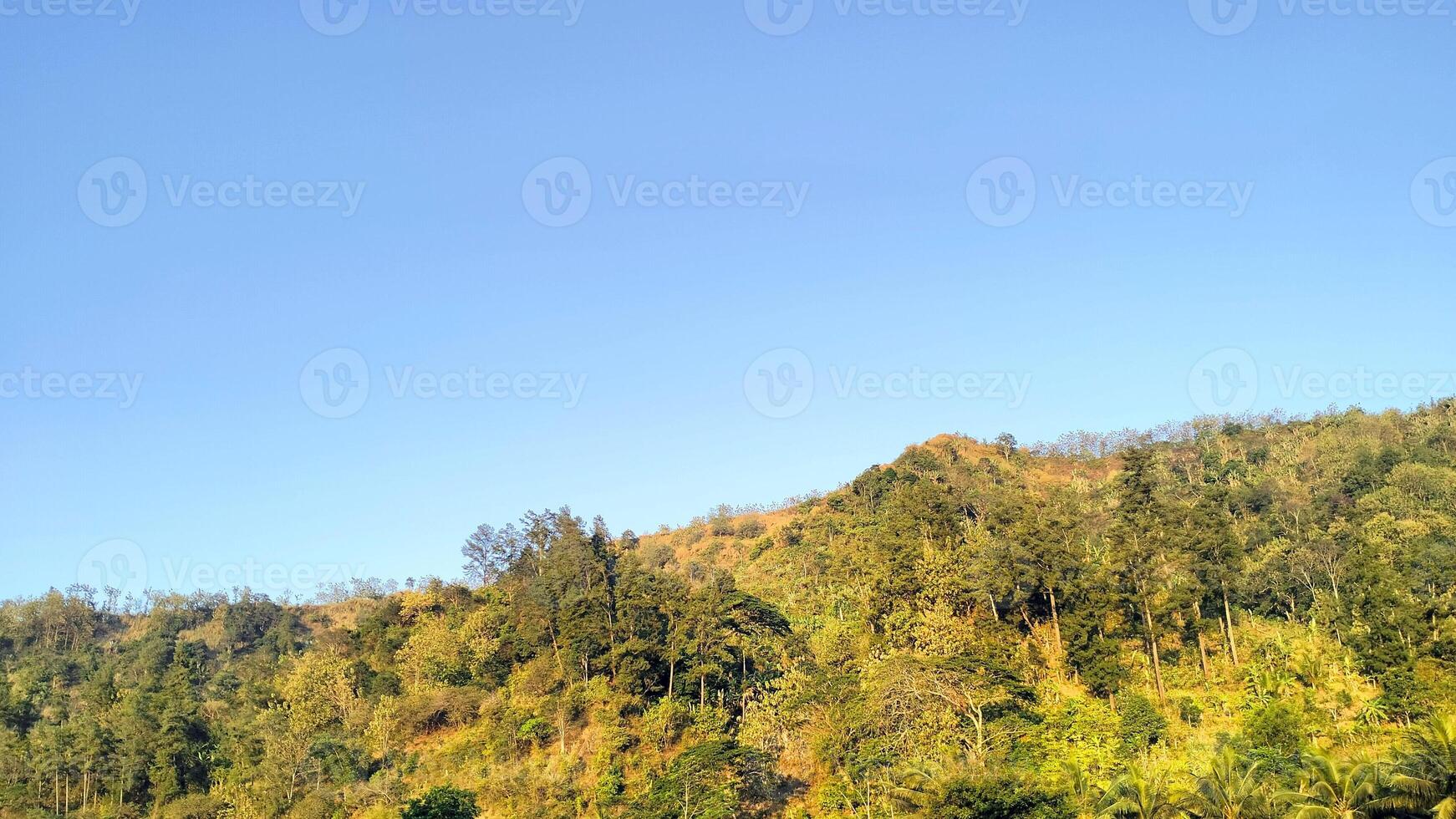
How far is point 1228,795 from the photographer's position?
31.0 m

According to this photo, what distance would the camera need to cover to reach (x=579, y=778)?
147ft

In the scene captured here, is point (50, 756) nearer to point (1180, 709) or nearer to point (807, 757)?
point (807, 757)

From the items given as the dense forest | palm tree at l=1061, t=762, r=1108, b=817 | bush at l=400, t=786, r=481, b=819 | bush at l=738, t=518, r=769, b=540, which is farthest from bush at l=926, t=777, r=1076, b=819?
bush at l=738, t=518, r=769, b=540

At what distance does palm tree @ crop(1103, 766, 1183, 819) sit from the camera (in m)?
32.0

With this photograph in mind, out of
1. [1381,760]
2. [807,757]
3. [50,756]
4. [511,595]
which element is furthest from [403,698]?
[1381,760]

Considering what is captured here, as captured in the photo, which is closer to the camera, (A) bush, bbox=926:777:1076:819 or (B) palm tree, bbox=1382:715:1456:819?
(B) palm tree, bbox=1382:715:1456:819

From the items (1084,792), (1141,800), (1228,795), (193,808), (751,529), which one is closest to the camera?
(1228,795)

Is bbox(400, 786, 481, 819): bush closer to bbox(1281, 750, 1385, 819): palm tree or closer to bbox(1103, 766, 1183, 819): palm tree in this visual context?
bbox(1103, 766, 1183, 819): palm tree

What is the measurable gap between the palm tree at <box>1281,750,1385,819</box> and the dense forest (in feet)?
0.33

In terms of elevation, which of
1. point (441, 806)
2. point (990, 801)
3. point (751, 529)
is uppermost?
→ point (751, 529)

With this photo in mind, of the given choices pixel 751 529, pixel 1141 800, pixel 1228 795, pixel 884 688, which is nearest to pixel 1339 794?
pixel 1228 795

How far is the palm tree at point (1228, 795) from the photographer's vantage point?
30.9m

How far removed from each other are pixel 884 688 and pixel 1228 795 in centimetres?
1154

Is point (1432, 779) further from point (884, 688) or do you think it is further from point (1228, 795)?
point (884, 688)
